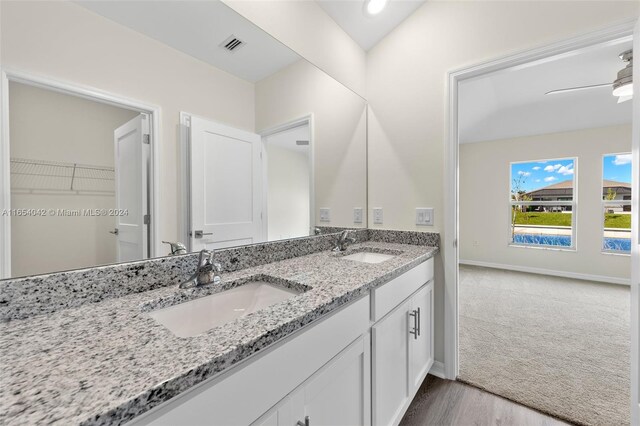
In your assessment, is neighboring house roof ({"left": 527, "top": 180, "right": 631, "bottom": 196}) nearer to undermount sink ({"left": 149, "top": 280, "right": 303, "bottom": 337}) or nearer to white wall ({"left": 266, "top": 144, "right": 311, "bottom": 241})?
white wall ({"left": 266, "top": 144, "right": 311, "bottom": 241})

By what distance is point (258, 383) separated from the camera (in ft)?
2.04

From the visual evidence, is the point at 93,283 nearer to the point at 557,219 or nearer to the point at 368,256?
the point at 368,256

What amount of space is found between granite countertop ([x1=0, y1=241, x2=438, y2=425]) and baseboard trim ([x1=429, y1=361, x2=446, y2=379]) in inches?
54.9

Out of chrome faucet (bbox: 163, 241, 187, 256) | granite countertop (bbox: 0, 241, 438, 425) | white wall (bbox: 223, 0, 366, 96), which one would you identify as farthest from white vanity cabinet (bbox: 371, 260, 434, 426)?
white wall (bbox: 223, 0, 366, 96)

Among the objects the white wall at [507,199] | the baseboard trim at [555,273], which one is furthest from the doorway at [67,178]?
the baseboard trim at [555,273]

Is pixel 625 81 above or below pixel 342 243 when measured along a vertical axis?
above

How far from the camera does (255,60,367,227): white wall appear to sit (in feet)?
4.87

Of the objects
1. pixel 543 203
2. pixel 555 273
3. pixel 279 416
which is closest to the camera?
pixel 279 416

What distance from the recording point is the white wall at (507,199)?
4008 mm

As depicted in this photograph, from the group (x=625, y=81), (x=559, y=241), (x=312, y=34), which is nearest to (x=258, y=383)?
(x=312, y=34)

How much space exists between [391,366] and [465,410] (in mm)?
708

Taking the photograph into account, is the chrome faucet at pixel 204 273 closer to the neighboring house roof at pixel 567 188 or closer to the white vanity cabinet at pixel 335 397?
the white vanity cabinet at pixel 335 397

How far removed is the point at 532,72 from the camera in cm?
293

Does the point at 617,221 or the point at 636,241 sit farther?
the point at 617,221
